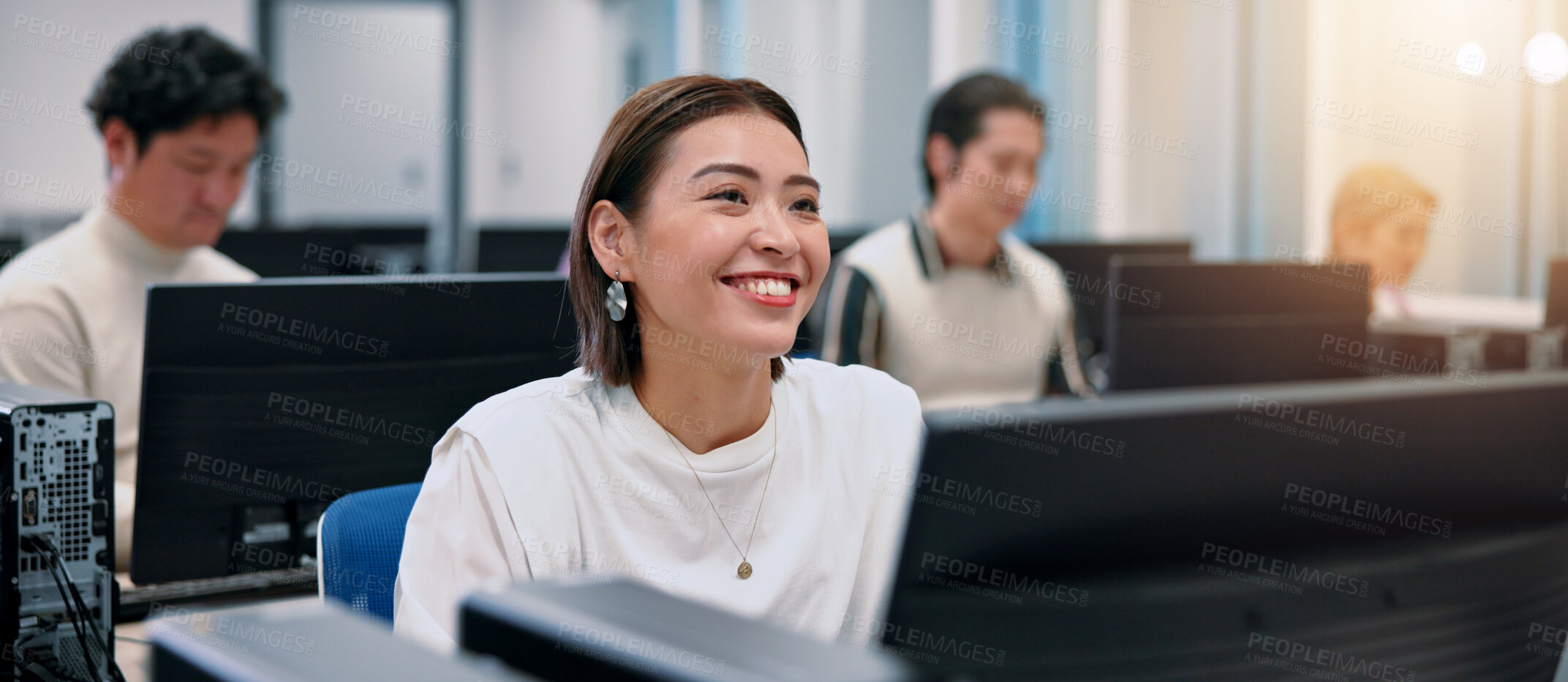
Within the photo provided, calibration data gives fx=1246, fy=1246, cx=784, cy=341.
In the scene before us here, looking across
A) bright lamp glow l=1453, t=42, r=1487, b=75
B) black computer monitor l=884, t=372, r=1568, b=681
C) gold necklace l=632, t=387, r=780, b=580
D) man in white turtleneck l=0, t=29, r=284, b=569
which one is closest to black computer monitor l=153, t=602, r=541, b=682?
black computer monitor l=884, t=372, r=1568, b=681

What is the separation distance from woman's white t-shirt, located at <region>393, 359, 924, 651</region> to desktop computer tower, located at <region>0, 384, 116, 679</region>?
0.30 metres

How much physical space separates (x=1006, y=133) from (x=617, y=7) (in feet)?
20.6

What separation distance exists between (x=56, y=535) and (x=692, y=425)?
2.08 ft

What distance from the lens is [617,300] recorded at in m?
1.40

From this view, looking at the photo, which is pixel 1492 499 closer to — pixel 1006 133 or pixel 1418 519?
pixel 1418 519

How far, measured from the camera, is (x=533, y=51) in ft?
27.5

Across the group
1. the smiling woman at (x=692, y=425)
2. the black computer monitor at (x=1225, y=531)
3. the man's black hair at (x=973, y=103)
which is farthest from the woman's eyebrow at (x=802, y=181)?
the man's black hair at (x=973, y=103)

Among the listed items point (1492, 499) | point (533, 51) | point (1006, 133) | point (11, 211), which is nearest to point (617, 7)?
point (533, 51)

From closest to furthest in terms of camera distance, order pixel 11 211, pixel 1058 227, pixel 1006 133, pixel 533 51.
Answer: pixel 1006 133, pixel 1058 227, pixel 11 211, pixel 533 51

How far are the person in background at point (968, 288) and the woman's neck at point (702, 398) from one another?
1.34 metres

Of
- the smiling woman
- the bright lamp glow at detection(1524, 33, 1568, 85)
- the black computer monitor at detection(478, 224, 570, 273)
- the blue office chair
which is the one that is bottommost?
the blue office chair

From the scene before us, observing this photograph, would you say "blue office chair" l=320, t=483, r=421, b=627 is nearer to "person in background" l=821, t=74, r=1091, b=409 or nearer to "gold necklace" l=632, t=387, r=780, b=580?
"gold necklace" l=632, t=387, r=780, b=580

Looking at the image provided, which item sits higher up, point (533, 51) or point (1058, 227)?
point (533, 51)

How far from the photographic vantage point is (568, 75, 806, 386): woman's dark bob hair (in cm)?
135
